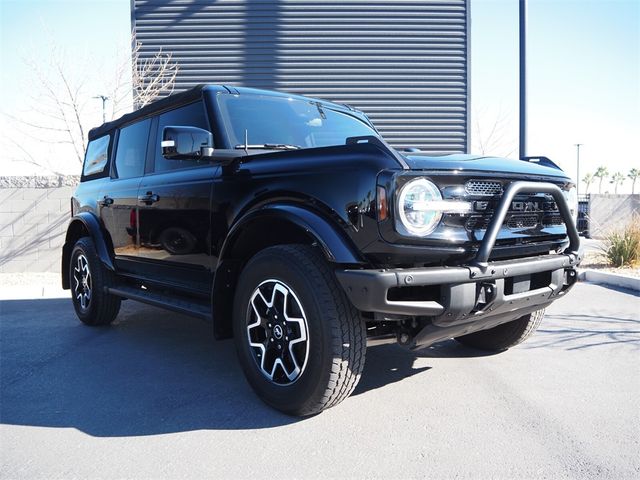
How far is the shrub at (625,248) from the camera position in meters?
8.62

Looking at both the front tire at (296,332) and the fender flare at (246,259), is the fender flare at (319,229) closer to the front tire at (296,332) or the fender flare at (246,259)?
the fender flare at (246,259)

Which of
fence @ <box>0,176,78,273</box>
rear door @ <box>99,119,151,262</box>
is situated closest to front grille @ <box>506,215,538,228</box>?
rear door @ <box>99,119,151,262</box>

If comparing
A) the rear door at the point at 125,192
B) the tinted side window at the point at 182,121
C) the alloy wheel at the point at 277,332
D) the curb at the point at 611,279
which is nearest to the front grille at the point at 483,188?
the alloy wheel at the point at 277,332

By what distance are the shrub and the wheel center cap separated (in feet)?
25.6

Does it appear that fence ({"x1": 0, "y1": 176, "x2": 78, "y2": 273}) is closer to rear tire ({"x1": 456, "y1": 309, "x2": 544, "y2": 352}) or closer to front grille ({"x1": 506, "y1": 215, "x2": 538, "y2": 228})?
rear tire ({"x1": 456, "y1": 309, "x2": 544, "y2": 352})

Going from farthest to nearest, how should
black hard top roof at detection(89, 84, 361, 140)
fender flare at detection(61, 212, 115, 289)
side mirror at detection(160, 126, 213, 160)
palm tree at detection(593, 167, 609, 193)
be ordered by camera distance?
palm tree at detection(593, 167, 609, 193) < fender flare at detection(61, 212, 115, 289) < black hard top roof at detection(89, 84, 361, 140) < side mirror at detection(160, 126, 213, 160)

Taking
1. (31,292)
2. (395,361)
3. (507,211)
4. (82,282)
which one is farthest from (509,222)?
(31,292)

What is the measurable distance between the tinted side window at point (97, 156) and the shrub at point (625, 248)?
7.99 metres

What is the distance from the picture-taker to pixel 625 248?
8.62m

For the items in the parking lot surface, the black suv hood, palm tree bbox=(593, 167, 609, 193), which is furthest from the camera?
palm tree bbox=(593, 167, 609, 193)

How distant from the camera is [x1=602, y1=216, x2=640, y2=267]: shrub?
8.62 metres

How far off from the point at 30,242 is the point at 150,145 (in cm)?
547

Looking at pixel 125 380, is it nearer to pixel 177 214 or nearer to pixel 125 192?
pixel 177 214

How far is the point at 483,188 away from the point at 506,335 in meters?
1.68
